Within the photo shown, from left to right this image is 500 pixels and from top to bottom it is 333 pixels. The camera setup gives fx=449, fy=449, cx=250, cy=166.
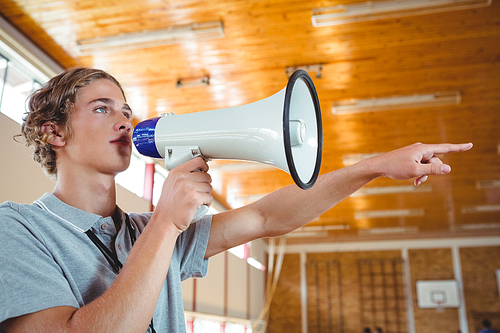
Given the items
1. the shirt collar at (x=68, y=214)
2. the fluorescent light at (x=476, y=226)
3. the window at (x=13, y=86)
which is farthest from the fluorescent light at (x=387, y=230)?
the shirt collar at (x=68, y=214)

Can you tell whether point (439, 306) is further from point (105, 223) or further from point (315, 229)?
point (105, 223)

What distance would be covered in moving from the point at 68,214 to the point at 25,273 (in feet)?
0.78

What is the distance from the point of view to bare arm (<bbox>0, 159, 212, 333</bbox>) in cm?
82

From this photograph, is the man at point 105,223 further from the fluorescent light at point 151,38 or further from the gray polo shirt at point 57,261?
the fluorescent light at point 151,38

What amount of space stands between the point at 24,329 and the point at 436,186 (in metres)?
8.35

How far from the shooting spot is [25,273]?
2.78 feet

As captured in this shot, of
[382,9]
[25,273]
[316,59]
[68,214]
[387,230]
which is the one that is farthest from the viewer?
[387,230]

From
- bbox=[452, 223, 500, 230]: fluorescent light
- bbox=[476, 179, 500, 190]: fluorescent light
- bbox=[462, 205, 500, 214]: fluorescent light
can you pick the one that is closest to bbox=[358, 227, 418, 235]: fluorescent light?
bbox=[452, 223, 500, 230]: fluorescent light

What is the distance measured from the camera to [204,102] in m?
5.45

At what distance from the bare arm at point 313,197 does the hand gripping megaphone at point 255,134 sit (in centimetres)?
15

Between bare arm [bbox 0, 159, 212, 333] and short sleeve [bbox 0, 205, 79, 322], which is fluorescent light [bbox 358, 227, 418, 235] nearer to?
bare arm [bbox 0, 159, 212, 333]

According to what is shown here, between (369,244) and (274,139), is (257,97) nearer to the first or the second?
(274,139)

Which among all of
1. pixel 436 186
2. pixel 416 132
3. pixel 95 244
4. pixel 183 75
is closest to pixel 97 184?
pixel 95 244

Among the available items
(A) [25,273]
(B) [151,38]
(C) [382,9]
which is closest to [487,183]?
(C) [382,9]
